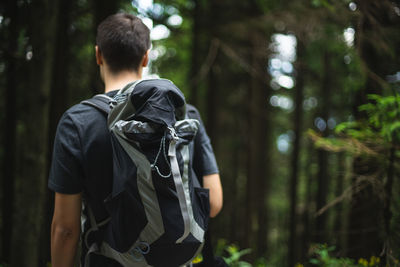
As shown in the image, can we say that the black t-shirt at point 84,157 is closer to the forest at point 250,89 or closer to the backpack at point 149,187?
the backpack at point 149,187

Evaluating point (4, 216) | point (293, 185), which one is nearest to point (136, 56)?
point (4, 216)

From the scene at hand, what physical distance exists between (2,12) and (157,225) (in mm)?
4914

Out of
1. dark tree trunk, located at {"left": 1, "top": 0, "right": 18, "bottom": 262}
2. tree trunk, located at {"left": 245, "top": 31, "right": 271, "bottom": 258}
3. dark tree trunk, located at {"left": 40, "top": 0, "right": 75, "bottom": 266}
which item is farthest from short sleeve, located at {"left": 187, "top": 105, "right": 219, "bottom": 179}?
tree trunk, located at {"left": 245, "top": 31, "right": 271, "bottom": 258}

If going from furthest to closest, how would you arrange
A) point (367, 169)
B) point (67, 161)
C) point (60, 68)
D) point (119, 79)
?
point (60, 68), point (367, 169), point (119, 79), point (67, 161)

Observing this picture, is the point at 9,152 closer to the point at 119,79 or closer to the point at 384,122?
the point at 119,79

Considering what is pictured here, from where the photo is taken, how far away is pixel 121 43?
2.09 m

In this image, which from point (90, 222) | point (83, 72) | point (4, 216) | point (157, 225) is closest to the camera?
point (157, 225)

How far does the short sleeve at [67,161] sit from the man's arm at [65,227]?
0.19ft

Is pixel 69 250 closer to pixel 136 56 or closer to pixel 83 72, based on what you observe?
pixel 136 56

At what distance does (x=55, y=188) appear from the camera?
188 centimetres

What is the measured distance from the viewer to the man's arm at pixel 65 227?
1914 millimetres

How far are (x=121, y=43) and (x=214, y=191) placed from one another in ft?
3.94

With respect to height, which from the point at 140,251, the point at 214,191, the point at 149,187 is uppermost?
the point at 149,187

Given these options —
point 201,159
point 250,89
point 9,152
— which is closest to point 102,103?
point 201,159
